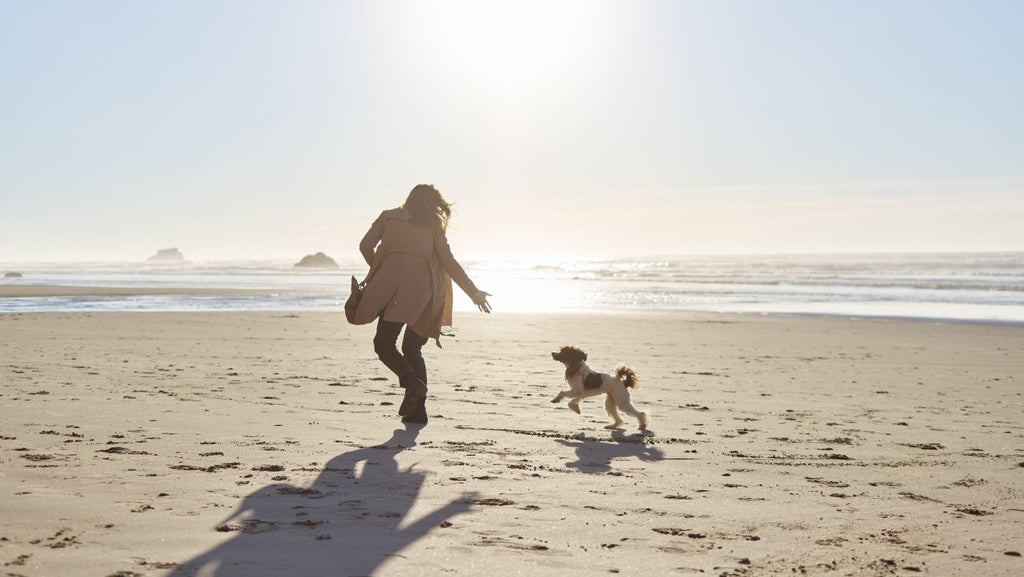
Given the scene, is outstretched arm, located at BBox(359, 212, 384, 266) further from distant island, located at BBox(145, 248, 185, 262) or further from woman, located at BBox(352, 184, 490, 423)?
distant island, located at BBox(145, 248, 185, 262)

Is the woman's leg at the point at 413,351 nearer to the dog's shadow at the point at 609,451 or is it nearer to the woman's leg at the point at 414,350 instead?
the woman's leg at the point at 414,350

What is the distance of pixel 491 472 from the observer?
4.84 metres

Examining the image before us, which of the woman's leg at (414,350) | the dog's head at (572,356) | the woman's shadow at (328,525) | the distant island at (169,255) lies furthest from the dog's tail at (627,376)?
the distant island at (169,255)

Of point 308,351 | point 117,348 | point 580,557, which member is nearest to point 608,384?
point 580,557

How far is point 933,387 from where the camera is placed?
9438 millimetres

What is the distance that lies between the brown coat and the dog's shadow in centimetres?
145

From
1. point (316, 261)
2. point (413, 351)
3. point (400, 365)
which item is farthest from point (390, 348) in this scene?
point (316, 261)

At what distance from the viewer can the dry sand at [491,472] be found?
3367 millimetres

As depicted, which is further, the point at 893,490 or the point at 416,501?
the point at 893,490

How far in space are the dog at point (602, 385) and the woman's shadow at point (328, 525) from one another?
2.38 meters

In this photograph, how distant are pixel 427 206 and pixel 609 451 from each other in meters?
2.30

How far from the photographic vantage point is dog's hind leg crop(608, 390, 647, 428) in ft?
21.7

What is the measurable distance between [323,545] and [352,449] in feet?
6.82

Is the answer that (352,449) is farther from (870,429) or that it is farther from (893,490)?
(870,429)
